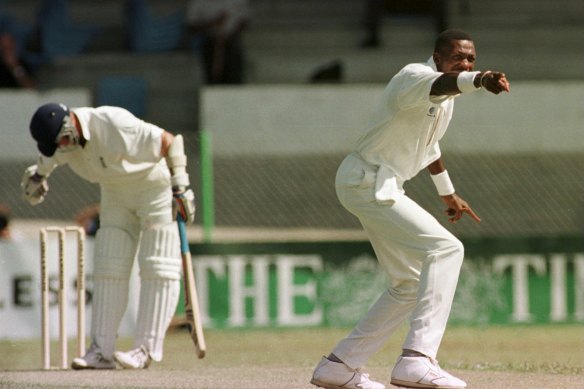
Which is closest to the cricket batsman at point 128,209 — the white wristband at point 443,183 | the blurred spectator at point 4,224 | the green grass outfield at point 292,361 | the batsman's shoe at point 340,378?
the green grass outfield at point 292,361

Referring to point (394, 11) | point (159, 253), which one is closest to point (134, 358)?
point (159, 253)

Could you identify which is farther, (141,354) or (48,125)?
(141,354)

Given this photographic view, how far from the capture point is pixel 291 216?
541 inches

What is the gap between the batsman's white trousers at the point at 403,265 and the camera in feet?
19.7

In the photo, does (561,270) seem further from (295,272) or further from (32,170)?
(32,170)

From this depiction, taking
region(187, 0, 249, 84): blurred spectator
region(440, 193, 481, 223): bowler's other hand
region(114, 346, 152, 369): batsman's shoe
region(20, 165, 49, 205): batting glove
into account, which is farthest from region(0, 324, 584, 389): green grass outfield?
region(187, 0, 249, 84): blurred spectator

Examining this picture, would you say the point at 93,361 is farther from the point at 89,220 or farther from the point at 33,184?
the point at 89,220

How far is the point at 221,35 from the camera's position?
1639 centimetres

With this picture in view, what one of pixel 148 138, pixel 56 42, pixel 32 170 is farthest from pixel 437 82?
pixel 56 42

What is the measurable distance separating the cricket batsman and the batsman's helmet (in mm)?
14

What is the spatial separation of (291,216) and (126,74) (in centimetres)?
421

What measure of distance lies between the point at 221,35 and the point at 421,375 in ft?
36.0

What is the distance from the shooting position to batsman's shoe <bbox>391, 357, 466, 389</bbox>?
5.88 metres

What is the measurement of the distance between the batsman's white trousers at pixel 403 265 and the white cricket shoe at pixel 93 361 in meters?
2.18
